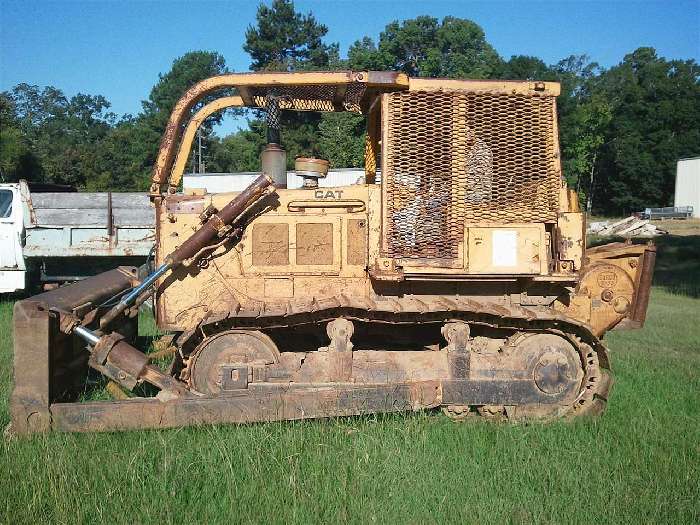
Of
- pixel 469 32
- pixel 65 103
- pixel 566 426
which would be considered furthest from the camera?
pixel 65 103

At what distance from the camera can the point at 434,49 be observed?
5412 cm

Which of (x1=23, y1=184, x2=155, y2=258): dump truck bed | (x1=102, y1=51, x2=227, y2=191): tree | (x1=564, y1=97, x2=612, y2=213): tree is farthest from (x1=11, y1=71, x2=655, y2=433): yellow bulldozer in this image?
(x1=564, y1=97, x2=612, y2=213): tree

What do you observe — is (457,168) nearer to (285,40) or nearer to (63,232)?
(63,232)

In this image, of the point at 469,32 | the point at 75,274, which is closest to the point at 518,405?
the point at 75,274

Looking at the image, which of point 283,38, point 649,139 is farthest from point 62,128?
point 649,139

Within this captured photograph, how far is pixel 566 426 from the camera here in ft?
16.1

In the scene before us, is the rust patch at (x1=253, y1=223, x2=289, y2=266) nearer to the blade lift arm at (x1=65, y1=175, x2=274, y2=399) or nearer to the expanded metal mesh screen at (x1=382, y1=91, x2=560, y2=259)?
the blade lift arm at (x1=65, y1=175, x2=274, y2=399)

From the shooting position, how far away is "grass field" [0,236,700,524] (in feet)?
11.6

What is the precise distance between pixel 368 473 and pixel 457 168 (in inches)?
100

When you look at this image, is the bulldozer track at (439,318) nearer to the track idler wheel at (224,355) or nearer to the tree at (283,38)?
the track idler wheel at (224,355)

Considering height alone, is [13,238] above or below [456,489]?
above

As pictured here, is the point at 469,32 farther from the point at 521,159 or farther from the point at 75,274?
the point at 521,159

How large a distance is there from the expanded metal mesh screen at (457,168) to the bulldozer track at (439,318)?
1.54 feet

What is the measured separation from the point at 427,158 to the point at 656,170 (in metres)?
60.9
